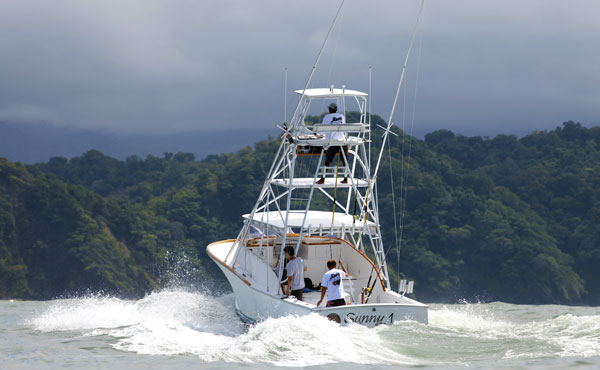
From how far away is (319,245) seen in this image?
1666 cm

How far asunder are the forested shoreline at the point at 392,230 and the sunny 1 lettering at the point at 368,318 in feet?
125

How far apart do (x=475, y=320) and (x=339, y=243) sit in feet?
9.47

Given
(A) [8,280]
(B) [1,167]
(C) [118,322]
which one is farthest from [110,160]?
(C) [118,322]

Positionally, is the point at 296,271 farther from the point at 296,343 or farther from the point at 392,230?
the point at 392,230

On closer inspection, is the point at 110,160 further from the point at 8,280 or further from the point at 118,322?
the point at 118,322

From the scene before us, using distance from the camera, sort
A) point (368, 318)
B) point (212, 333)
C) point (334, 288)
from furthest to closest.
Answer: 1. point (212, 333)
2. point (334, 288)
3. point (368, 318)

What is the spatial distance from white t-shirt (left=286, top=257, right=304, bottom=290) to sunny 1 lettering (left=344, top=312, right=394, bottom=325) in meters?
1.86

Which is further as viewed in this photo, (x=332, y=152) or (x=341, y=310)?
(x=332, y=152)

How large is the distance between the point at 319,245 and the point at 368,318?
324 cm

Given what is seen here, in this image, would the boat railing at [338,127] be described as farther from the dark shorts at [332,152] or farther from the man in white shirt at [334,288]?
the man in white shirt at [334,288]

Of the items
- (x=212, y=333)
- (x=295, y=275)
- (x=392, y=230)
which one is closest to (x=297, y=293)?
(x=295, y=275)

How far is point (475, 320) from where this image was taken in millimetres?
15562

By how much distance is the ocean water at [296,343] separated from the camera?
1134 centimetres

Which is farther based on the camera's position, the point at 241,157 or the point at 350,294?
the point at 241,157
